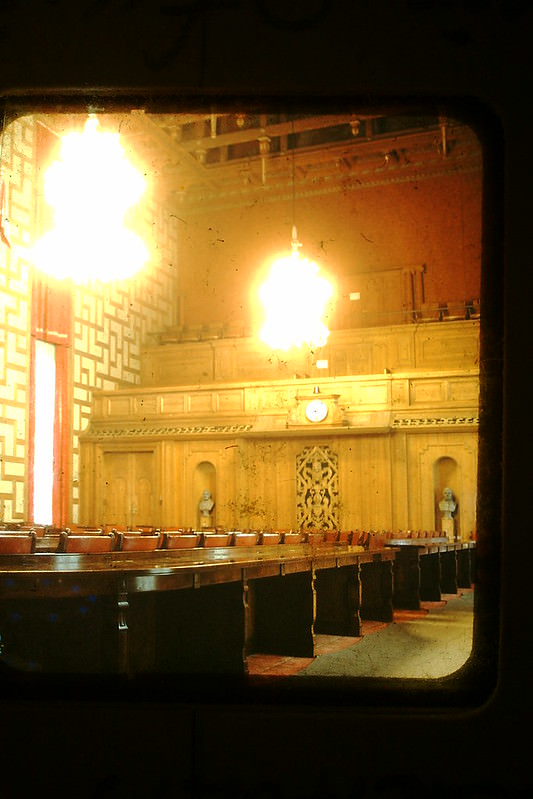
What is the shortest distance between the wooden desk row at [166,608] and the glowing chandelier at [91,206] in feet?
15.3

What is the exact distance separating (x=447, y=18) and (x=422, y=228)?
586 inches

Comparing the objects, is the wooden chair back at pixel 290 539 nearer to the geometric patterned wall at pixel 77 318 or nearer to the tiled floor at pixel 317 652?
the tiled floor at pixel 317 652

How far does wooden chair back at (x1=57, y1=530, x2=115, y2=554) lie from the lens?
376 cm

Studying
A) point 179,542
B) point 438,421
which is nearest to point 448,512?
point 438,421

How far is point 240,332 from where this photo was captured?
15.7 m

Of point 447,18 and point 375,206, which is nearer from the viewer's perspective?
point 447,18

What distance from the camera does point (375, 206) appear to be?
639 inches

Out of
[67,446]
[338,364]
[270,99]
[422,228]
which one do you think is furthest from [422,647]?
[422,228]

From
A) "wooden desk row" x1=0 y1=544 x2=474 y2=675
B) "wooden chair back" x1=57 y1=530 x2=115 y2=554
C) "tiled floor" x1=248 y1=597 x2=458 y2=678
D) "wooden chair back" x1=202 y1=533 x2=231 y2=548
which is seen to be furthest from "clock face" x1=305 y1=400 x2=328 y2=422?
"wooden chair back" x1=57 y1=530 x2=115 y2=554

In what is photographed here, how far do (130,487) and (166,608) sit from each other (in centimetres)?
976

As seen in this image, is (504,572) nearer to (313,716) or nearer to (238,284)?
(313,716)

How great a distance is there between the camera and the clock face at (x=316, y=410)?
42.1ft

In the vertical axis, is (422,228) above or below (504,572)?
above

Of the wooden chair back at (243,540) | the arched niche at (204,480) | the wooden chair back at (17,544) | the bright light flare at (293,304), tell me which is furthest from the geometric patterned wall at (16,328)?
the wooden chair back at (17,544)
